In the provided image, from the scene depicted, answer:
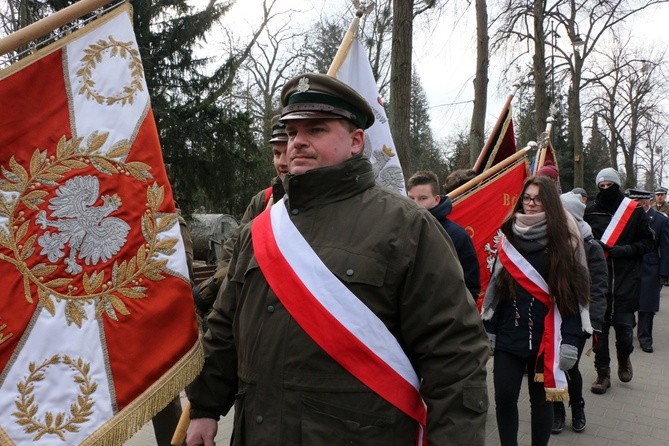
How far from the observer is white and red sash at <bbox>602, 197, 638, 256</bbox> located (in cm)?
638

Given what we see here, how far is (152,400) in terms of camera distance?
9.09 ft

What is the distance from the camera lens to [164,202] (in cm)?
299

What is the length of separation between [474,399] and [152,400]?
158 cm

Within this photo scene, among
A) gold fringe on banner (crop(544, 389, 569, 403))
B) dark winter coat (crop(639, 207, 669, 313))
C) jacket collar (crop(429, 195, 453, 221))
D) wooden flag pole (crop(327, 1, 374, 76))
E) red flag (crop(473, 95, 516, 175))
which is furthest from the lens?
dark winter coat (crop(639, 207, 669, 313))

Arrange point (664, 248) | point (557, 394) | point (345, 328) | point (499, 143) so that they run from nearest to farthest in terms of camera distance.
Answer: point (345, 328) → point (557, 394) → point (499, 143) → point (664, 248)

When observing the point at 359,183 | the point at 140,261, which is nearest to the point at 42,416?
the point at 140,261

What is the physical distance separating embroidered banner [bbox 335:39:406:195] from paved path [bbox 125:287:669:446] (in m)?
2.32

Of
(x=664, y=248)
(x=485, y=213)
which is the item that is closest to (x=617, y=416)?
(x=485, y=213)

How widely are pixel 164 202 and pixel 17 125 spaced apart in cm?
74

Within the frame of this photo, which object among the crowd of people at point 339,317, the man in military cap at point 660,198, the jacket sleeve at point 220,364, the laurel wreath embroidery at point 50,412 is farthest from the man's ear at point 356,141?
the man in military cap at point 660,198

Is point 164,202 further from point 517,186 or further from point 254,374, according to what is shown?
point 517,186

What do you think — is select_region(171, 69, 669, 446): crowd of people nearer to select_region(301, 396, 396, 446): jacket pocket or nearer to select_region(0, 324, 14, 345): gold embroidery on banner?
select_region(301, 396, 396, 446): jacket pocket

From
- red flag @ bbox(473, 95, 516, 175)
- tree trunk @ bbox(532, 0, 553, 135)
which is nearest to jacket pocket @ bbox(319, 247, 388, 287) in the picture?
red flag @ bbox(473, 95, 516, 175)

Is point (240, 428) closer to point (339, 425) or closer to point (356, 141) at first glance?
point (339, 425)
